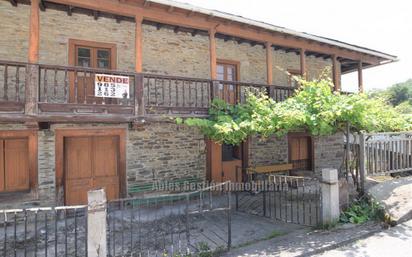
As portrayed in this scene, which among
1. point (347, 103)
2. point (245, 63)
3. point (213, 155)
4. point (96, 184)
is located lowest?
point (96, 184)

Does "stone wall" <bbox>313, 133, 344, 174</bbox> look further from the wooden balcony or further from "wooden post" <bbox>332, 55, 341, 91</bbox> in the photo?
the wooden balcony

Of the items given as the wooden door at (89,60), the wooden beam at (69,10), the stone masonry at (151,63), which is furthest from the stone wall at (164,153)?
the wooden beam at (69,10)

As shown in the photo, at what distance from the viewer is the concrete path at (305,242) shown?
5000 millimetres

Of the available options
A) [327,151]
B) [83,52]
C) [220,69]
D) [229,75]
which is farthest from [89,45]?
[327,151]

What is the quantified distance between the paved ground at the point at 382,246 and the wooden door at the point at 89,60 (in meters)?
6.42

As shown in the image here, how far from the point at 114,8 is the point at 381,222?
785cm

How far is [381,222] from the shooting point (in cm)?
631

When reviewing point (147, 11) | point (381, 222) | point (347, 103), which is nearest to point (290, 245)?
point (381, 222)

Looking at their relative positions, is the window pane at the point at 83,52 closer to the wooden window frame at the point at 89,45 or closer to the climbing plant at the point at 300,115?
the wooden window frame at the point at 89,45

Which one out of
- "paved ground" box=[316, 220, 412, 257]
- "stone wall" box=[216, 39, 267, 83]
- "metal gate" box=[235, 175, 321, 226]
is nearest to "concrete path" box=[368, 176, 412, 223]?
"paved ground" box=[316, 220, 412, 257]

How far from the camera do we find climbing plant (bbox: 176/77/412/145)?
21.0 feet

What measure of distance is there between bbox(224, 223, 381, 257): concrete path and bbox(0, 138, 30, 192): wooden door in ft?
18.0

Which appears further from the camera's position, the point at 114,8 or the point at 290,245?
Answer: the point at 114,8

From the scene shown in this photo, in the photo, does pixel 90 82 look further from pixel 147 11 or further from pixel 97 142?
pixel 147 11
